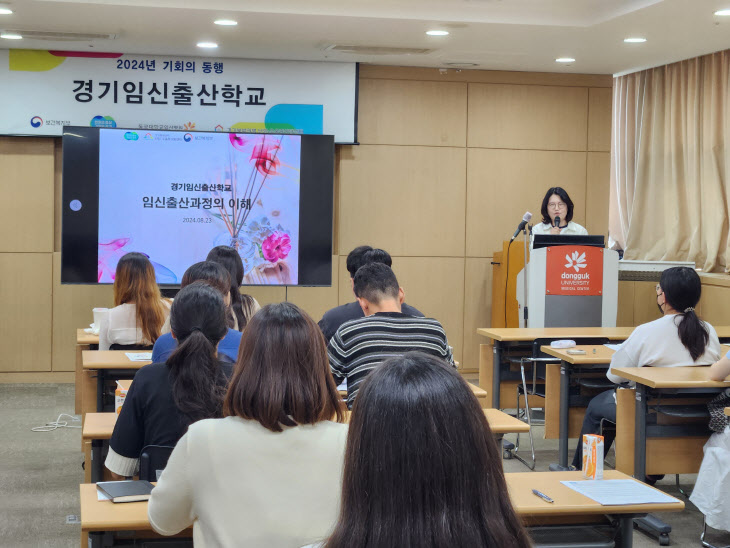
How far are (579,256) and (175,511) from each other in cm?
491

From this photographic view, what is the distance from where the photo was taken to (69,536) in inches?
160

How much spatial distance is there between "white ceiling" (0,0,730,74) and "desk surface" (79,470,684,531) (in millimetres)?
4266

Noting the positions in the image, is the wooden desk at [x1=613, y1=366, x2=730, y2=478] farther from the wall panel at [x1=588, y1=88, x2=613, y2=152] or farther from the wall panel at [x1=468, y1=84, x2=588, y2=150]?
the wall panel at [x1=588, y1=88, x2=613, y2=152]

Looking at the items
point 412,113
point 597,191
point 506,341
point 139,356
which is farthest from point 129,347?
point 597,191

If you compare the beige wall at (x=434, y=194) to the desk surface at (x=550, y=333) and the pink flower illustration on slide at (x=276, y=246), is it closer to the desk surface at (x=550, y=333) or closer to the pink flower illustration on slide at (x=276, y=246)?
the pink flower illustration on slide at (x=276, y=246)

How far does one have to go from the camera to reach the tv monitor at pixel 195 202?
7.07 m

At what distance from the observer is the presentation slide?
711cm

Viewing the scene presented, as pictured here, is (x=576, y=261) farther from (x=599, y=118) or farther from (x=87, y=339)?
(x=87, y=339)

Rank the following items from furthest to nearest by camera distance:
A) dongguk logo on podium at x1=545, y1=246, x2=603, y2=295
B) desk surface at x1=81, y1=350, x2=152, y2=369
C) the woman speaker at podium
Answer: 1. the woman speaker at podium
2. dongguk logo on podium at x1=545, y1=246, x2=603, y2=295
3. desk surface at x1=81, y1=350, x2=152, y2=369

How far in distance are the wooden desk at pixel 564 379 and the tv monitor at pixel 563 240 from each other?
1290 mm

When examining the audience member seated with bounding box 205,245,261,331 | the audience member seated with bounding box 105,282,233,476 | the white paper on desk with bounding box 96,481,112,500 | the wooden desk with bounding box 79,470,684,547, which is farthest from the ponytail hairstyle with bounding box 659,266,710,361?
the white paper on desk with bounding box 96,481,112,500

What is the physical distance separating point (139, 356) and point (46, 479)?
1.08 meters

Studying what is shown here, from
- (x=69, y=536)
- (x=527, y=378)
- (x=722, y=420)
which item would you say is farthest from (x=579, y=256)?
(x=69, y=536)

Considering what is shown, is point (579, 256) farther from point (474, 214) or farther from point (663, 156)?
point (663, 156)
